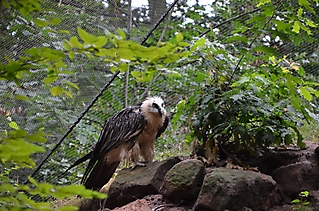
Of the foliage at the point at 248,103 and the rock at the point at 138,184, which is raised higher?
the foliage at the point at 248,103

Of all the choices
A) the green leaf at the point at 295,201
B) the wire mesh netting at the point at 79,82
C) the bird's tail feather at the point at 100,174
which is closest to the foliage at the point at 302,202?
the green leaf at the point at 295,201

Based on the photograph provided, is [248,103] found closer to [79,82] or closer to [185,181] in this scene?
[185,181]

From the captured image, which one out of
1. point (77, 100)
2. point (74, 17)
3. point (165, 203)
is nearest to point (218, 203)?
point (165, 203)

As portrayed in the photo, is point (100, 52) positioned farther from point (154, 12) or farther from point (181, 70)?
point (181, 70)

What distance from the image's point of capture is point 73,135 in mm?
3502

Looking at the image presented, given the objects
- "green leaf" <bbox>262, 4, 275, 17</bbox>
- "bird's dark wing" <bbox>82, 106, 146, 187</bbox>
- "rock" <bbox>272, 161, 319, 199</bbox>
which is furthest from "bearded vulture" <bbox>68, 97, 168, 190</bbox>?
"green leaf" <bbox>262, 4, 275, 17</bbox>

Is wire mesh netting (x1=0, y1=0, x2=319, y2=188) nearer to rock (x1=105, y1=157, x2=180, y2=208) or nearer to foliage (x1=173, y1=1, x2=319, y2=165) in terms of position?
foliage (x1=173, y1=1, x2=319, y2=165)

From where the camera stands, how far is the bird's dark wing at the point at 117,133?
3.34 m

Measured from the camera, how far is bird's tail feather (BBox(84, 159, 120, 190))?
132 inches

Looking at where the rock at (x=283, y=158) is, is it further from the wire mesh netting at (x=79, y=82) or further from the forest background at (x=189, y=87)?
the wire mesh netting at (x=79, y=82)

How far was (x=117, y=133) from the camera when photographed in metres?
3.39

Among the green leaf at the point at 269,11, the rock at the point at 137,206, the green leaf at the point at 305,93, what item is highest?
the green leaf at the point at 269,11

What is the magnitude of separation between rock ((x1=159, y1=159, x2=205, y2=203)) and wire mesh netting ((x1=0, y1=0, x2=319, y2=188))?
697 millimetres

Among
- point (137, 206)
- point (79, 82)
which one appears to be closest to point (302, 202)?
point (137, 206)
